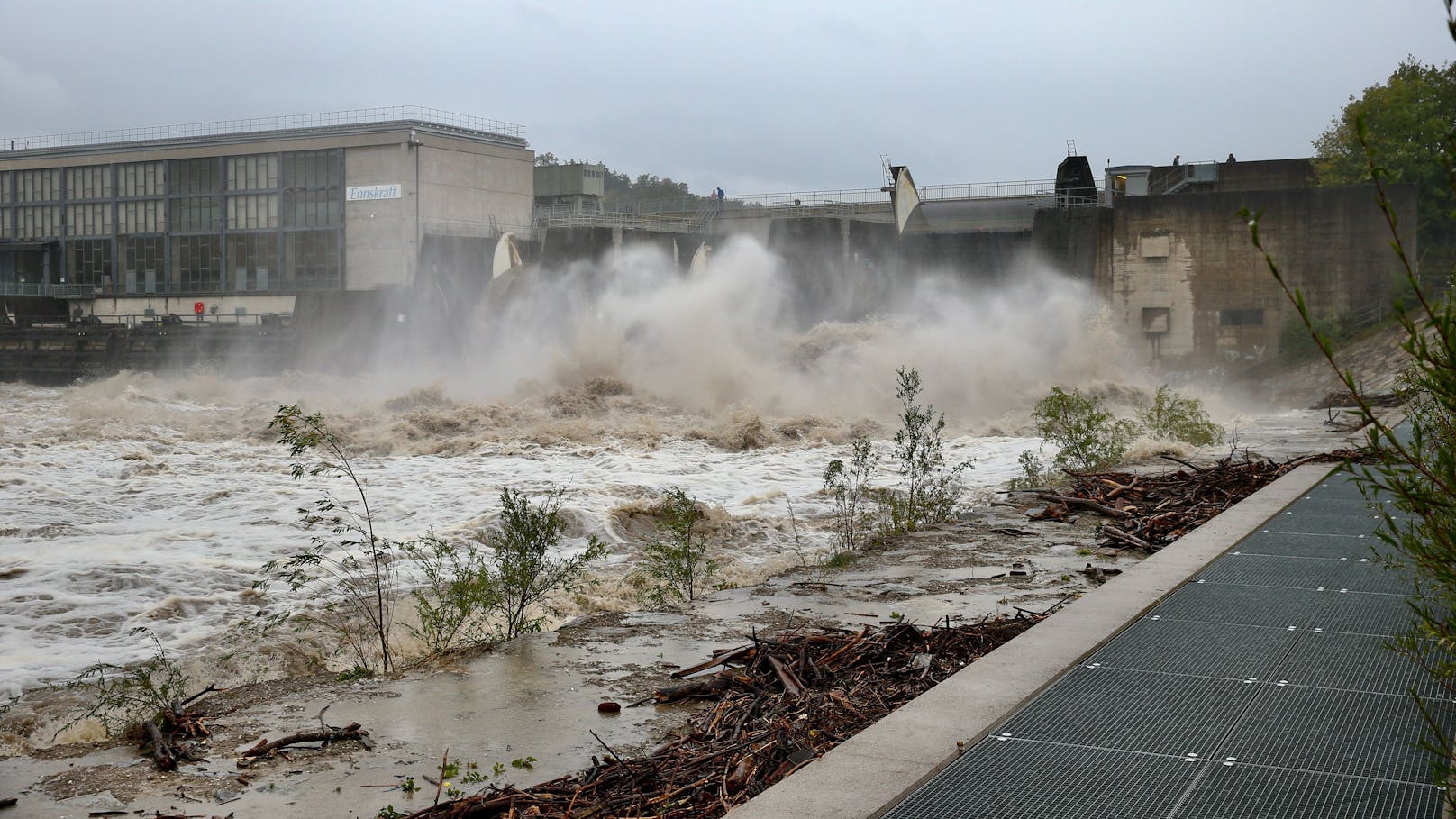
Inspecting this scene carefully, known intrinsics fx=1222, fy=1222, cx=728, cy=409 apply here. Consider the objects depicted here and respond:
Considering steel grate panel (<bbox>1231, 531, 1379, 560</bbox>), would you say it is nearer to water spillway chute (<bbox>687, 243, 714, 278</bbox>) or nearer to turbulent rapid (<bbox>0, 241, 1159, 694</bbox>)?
turbulent rapid (<bbox>0, 241, 1159, 694</bbox>)

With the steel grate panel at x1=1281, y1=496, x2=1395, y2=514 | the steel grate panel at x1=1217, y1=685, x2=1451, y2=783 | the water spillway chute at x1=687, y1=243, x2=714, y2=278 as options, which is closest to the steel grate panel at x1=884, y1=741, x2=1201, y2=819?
the steel grate panel at x1=1217, y1=685, x2=1451, y2=783

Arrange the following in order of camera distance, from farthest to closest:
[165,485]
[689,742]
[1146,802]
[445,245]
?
1. [445,245]
2. [165,485]
3. [689,742]
4. [1146,802]

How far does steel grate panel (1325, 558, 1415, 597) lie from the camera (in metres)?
7.53

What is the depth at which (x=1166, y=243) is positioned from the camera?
142ft

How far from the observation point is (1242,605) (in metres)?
7.27

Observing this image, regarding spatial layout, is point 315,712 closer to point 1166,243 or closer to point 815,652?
point 815,652

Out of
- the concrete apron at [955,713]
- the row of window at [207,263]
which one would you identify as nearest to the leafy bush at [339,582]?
the concrete apron at [955,713]

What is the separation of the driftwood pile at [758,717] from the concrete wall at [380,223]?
5988 centimetres

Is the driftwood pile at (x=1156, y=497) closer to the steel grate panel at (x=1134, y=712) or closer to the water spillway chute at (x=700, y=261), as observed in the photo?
the steel grate panel at (x=1134, y=712)

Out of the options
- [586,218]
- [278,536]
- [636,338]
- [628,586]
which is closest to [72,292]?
[586,218]

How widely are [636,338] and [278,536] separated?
27.6m

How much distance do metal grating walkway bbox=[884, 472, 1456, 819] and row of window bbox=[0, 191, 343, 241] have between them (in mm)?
65910

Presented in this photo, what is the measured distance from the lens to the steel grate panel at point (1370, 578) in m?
7.53

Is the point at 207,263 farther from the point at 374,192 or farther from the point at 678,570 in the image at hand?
the point at 678,570
